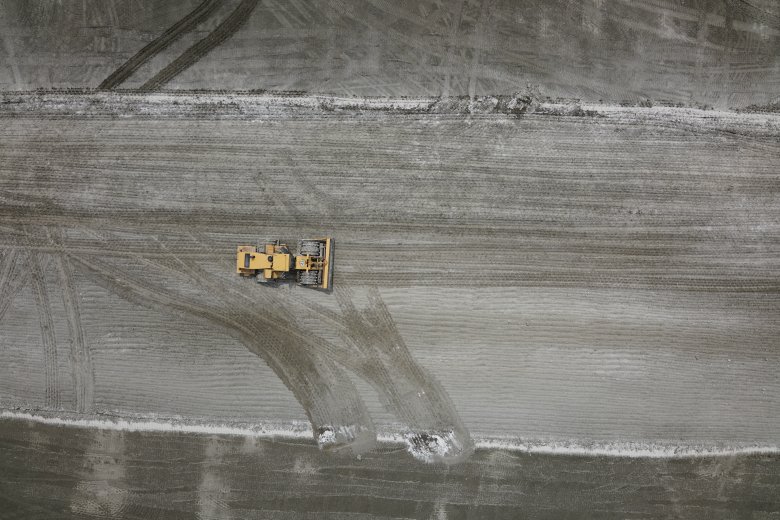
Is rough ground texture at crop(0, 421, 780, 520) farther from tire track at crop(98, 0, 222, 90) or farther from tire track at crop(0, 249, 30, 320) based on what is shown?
tire track at crop(98, 0, 222, 90)

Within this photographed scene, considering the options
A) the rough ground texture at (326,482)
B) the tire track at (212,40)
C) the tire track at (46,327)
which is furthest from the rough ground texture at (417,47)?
the rough ground texture at (326,482)

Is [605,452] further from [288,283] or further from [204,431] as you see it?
[204,431]

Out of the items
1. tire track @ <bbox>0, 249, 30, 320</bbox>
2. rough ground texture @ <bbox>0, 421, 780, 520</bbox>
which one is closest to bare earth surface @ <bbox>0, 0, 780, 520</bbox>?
rough ground texture @ <bbox>0, 421, 780, 520</bbox>

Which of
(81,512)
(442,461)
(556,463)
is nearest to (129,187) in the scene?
(81,512)

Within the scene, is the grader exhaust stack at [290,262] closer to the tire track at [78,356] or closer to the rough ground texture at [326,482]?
the rough ground texture at [326,482]

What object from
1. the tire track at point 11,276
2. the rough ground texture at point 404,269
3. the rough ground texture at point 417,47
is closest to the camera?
the rough ground texture at point 404,269

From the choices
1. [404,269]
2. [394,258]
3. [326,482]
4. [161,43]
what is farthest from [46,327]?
[404,269]
